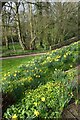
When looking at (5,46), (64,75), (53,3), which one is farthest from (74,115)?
(5,46)

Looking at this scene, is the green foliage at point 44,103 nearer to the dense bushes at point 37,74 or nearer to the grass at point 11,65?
the dense bushes at point 37,74

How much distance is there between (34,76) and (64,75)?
695mm

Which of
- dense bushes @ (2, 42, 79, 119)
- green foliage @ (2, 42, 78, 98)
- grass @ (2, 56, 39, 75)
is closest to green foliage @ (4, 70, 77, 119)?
dense bushes @ (2, 42, 79, 119)

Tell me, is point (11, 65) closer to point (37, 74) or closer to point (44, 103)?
point (37, 74)

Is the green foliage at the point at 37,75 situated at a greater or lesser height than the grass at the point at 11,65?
greater

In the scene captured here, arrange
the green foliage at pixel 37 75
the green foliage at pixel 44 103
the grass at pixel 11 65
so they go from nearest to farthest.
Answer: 1. the green foliage at pixel 44 103
2. the green foliage at pixel 37 75
3. the grass at pixel 11 65

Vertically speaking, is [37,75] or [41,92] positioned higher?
[37,75]

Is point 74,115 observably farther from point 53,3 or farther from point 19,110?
point 53,3

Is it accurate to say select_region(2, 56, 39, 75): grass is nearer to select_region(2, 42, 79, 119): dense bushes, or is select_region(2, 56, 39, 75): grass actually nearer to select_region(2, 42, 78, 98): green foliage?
select_region(2, 42, 78, 98): green foliage

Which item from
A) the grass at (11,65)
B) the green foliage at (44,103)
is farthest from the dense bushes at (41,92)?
the grass at (11,65)

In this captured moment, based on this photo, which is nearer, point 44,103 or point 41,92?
point 44,103

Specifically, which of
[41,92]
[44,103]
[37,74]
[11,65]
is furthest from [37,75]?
[11,65]

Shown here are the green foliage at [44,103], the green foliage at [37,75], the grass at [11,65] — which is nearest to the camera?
the green foliage at [44,103]

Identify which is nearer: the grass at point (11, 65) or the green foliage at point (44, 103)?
the green foliage at point (44, 103)
